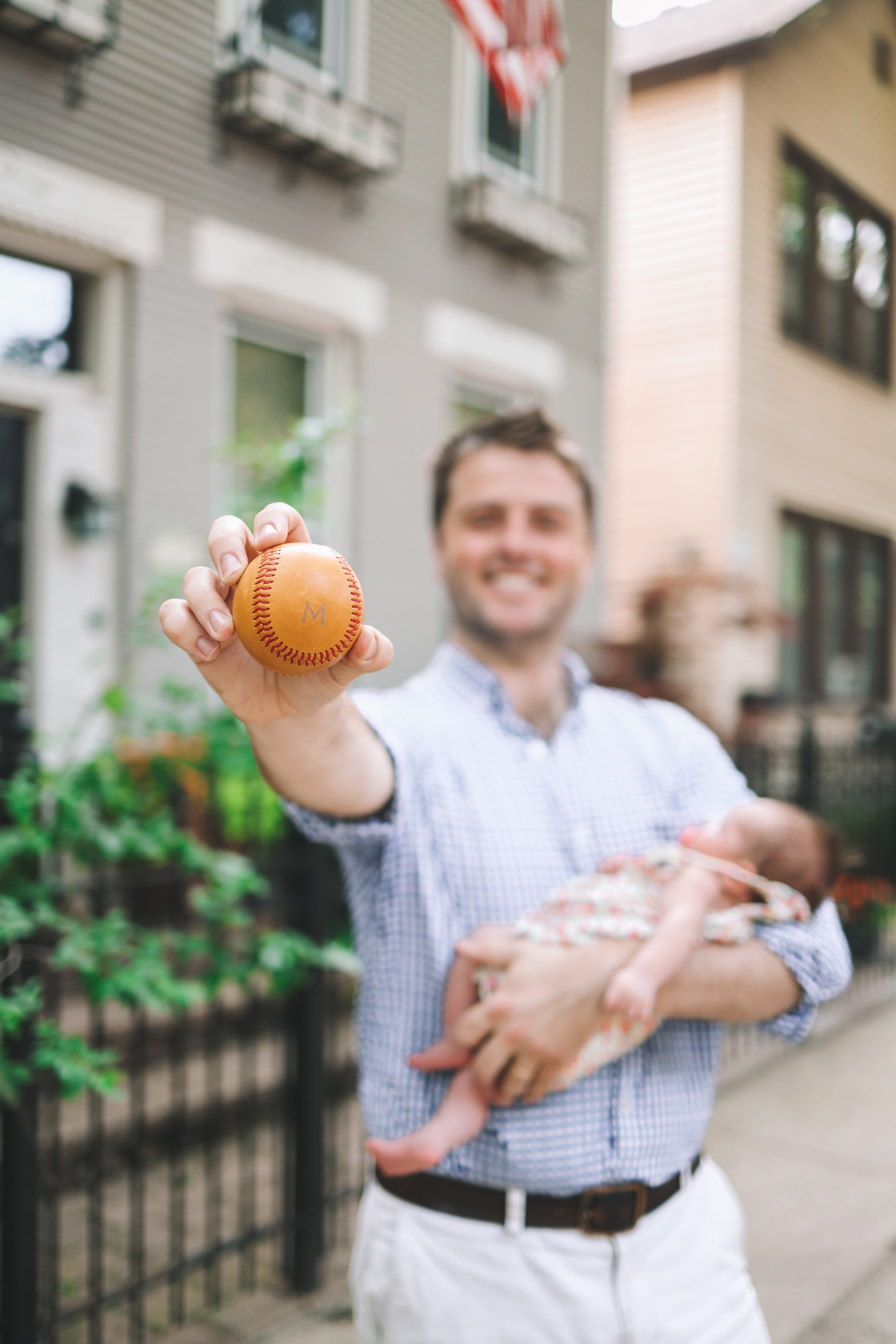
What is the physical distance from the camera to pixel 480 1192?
186 centimetres

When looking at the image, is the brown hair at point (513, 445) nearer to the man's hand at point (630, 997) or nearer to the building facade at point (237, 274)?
the man's hand at point (630, 997)

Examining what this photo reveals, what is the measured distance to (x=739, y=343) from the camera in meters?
10.4

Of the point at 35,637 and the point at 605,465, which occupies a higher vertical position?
the point at 605,465

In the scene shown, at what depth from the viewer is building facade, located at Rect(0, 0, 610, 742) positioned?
17.8 feet

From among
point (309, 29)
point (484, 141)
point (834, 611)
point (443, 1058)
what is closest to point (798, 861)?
point (443, 1058)

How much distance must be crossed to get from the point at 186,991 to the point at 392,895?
41.6 inches

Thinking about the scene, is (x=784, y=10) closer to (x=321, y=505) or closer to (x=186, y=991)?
(x=321, y=505)

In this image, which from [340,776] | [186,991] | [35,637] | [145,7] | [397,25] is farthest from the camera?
[397,25]

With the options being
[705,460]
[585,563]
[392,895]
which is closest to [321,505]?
[585,563]

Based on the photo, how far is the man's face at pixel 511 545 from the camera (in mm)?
2213

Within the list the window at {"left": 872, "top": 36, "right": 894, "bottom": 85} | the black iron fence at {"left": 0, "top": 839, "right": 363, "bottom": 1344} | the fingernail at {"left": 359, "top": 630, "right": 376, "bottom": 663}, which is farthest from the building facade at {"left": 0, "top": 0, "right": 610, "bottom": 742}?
the window at {"left": 872, "top": 36, "right": 894, "bottom": 85}

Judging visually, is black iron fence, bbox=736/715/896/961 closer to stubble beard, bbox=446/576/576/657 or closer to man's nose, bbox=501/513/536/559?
stubble beard, bbox=446/576/576/657

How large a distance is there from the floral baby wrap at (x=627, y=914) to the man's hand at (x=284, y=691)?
0.36m

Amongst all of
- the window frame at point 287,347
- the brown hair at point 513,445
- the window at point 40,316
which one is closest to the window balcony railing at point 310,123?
the window frame at point 287,347
